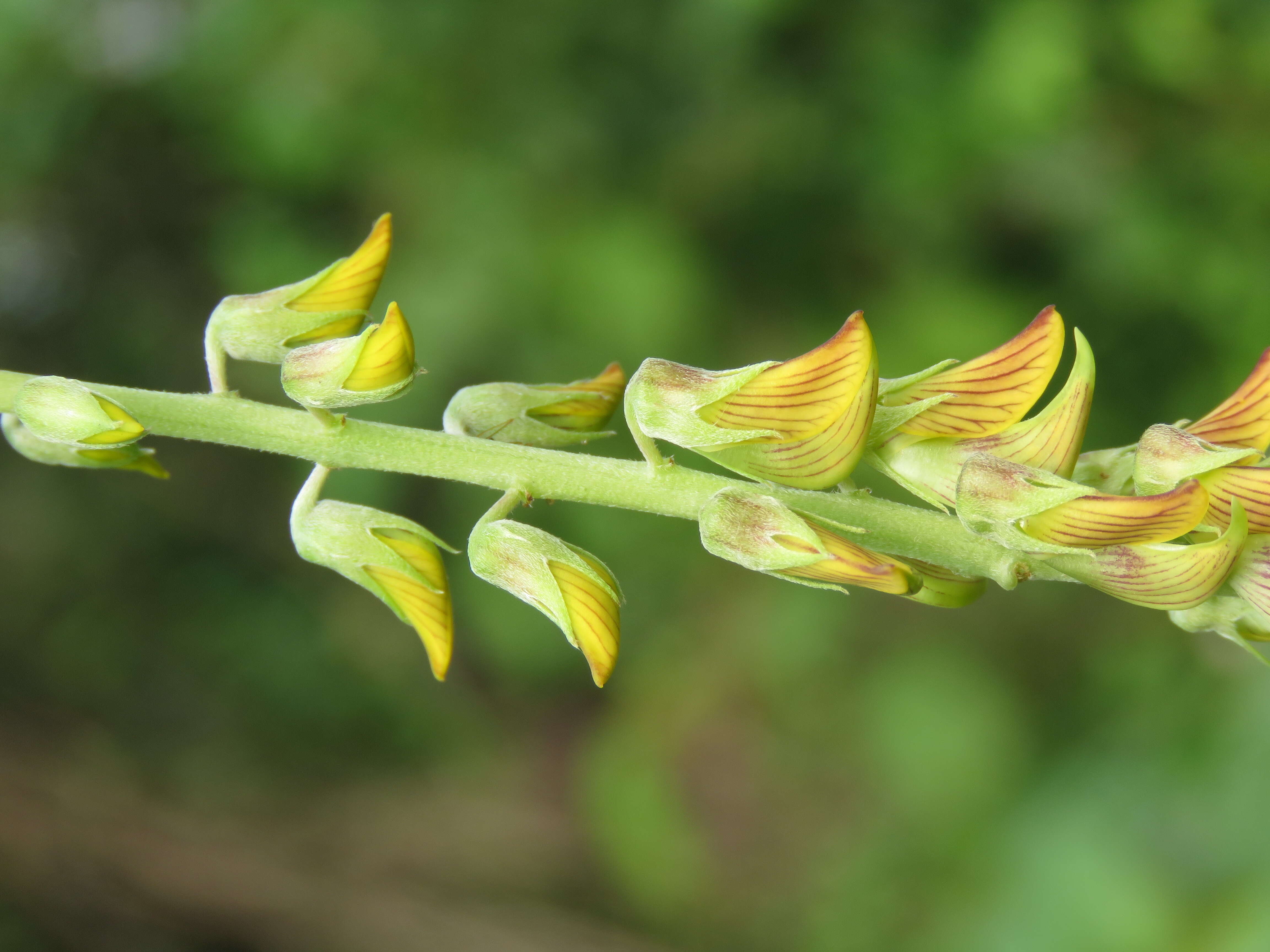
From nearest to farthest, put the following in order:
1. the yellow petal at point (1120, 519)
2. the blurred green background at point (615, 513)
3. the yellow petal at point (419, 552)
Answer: the yellow petal at point (1120, 519) → the yellow petal at point (419, 552) → the blurred green background at point (615, 513)

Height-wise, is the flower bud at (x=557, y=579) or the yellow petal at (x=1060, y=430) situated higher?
the yellow petal at (x=1060, y=430)

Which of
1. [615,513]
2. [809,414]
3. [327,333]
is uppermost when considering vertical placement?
[809,414]

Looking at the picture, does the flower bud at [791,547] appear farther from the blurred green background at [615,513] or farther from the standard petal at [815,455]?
the blurred green background at [615,513]

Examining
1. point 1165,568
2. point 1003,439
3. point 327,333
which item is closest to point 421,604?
point 327,333

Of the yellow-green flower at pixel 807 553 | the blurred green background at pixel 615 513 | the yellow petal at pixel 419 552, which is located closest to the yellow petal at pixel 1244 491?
the yellow-green flower at pixel 807 553

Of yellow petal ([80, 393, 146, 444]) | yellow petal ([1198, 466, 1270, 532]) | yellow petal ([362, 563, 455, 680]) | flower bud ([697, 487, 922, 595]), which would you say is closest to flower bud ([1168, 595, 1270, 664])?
yellow petal ([1198, 466, 1270, 532])

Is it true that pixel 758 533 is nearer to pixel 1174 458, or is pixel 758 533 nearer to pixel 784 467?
pixel 784 467

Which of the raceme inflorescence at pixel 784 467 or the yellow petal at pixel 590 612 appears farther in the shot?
the yellow petal at pixel 590 612

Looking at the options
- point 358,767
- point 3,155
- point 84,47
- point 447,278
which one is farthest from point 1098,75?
point 358,767
